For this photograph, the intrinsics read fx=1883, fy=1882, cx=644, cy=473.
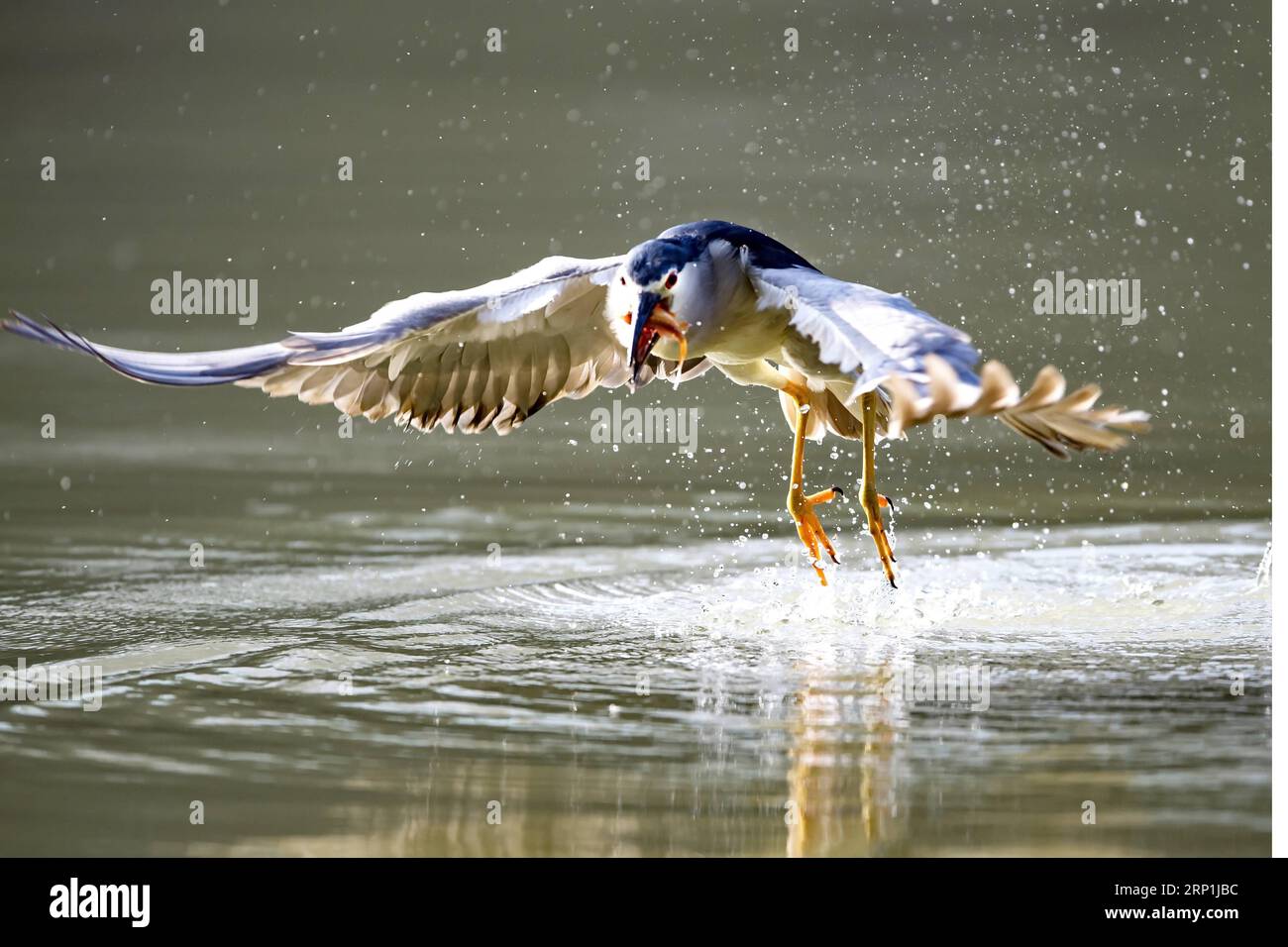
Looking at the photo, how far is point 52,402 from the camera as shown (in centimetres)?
927

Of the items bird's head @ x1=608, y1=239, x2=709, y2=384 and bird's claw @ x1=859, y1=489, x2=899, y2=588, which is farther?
bird's claw @ x1=859, y1=489, x2=899, y2=588

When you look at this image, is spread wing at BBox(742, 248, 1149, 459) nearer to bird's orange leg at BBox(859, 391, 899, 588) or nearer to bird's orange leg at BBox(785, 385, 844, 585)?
bird's orange leg at BBox(859, 391, 899, 588)

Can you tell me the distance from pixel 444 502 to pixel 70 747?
11.6 ft

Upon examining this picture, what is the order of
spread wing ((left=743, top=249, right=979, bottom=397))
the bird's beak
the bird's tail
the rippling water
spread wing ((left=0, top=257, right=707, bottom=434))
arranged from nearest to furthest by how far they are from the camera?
Answer: the rippling water, the bird's tail, spread wing ((left=743, top=249, right=979, bottom=397)), spread wing ((left=0, top=257, right=707, bottom=434)), the bird's beak

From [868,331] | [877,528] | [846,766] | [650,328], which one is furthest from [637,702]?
[877,528]

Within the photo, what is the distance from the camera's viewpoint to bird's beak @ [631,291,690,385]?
4.78 meters

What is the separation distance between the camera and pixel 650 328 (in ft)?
16.0

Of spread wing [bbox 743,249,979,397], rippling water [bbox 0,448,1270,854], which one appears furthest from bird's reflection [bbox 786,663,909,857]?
spread wing [bbox 743,249,979,397]

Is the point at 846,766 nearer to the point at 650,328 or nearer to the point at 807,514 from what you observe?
the point at 650,328

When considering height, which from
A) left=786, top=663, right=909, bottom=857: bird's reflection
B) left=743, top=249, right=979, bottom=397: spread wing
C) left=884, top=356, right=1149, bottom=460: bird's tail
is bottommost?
left=786, top=663, right=909, bottom=857: bird's reflection

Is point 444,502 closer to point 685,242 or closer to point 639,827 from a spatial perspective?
point 685,242

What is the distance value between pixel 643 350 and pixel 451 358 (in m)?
0.68

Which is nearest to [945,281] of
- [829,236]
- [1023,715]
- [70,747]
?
[829,236]

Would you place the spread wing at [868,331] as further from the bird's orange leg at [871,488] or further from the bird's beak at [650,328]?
the bird's orange leg at [871,488]
